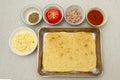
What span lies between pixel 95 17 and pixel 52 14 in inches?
9.5

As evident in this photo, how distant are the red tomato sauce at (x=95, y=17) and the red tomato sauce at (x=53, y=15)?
17 centimetres

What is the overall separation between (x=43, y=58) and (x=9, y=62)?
0.19 metres

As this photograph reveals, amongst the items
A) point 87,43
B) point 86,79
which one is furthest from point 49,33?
point 86,79

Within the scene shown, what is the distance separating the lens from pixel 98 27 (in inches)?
38.7

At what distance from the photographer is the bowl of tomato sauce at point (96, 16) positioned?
38.5 inches

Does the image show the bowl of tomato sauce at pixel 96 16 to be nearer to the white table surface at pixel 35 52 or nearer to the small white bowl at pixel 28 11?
the white table surface at pixel 35 52

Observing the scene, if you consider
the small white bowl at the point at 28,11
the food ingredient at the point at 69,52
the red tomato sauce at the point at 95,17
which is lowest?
the food ingredient at the point at 69,52

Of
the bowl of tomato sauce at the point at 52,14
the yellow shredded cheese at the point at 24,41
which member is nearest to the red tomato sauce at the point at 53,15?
the bowl of tomato sauce at the point at 52,14

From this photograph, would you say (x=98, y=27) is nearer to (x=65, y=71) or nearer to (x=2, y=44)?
(x=65, y=71)

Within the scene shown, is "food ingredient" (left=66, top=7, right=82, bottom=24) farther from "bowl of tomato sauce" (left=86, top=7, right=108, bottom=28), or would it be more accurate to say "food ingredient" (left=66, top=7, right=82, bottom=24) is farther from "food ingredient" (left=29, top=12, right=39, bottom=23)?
"food ingredient" (left=29, top=12, right=39, bottom=23)

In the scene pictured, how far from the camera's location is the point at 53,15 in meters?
1.00

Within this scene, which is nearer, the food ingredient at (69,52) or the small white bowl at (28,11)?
the food ingredient at (69,52)

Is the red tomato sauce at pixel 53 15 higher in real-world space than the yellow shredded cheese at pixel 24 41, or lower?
higher

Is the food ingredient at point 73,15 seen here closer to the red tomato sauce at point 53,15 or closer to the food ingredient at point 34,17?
the red tomato sauce at point 53,15
